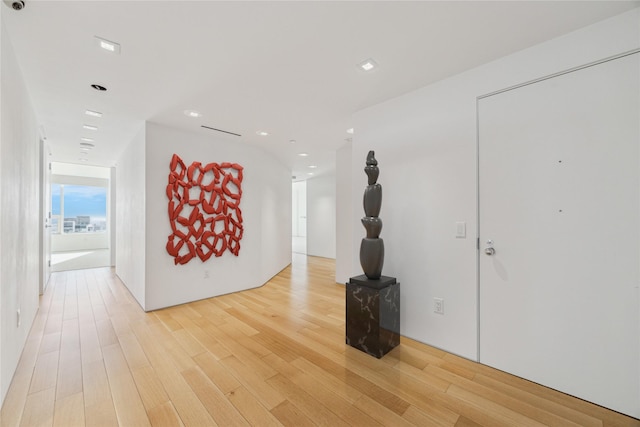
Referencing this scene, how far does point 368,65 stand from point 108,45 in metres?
2.00

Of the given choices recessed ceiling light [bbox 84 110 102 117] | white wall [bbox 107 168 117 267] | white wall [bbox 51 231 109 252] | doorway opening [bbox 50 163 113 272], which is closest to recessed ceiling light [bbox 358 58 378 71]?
recessed ceiling light [bbox 84 110 102 117]

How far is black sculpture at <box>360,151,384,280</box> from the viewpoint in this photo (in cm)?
249

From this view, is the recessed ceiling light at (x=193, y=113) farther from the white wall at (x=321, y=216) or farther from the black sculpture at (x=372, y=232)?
the white wall at (x=321, y=216)

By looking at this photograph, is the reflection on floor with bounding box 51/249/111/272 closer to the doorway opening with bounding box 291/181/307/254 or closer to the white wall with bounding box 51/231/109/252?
the white wall with bounding box 51/231/109/252

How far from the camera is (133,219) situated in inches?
162

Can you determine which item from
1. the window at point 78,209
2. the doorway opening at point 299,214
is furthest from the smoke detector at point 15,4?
the window at point 78,209

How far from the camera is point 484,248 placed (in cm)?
224

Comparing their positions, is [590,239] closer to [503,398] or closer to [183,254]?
[503,398]

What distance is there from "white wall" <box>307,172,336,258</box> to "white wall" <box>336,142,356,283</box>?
8.02 ft

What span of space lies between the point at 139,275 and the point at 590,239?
4.91 m

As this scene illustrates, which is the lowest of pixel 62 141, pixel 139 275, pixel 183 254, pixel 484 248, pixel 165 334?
pixel 165 334

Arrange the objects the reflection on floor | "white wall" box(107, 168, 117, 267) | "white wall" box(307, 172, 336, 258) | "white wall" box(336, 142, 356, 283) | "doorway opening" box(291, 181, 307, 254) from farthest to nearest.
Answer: "doorway opening" box(291, 181, 307, 254), "white wall" box(307, 172, 336, 258), "white wall" box(107, 168, 117, 267), the reflection on floor, "white wall" box(336, 142, 356, 283)

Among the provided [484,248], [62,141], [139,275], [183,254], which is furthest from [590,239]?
[62,141]

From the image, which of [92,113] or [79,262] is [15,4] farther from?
[79,262]
